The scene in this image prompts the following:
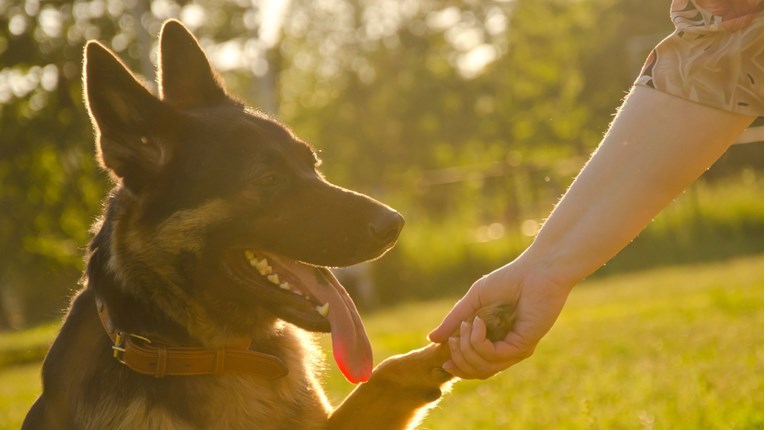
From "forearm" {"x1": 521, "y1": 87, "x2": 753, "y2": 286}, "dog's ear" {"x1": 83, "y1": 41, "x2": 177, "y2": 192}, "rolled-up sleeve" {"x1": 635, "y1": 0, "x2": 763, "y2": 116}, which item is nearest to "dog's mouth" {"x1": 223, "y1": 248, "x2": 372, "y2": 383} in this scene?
"dog's ear" {"x1": 83, "y1": 41, "x2": 177, "y2": 192}

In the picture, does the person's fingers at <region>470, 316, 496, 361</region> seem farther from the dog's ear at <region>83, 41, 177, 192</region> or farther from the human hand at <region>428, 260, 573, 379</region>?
the dog's ear at <region>83, 41, 177, 192</region>

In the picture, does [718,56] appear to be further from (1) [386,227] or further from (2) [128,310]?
(2) [128,310]

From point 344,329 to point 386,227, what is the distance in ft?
1.60

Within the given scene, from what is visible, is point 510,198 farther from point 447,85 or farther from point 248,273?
point 248,273

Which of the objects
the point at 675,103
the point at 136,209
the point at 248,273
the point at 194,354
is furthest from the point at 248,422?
the point at 675,103

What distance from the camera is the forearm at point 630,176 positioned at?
275 cm

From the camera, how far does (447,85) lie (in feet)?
118

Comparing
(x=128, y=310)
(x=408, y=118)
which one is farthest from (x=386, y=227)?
(x=408, y=118)

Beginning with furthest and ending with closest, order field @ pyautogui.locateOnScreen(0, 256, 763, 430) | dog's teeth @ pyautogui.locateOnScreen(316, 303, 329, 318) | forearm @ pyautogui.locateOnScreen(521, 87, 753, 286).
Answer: field @ pyautogui.locateOnScreen(0, 256, 763, 430), dog's teeth @ pyautogui.locateOnScreen(316, 303, 329, 318), forearm @ pyautogui.locateOnScreen(521, 87, 753, 286)

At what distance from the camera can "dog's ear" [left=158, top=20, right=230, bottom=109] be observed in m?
4.51

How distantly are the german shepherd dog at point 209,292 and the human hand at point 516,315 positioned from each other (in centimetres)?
39

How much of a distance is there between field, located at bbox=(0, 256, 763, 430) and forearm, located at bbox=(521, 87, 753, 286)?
5.60 ft

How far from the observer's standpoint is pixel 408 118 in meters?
36.7

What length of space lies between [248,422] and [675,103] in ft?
6.78
